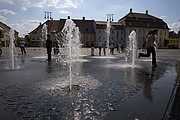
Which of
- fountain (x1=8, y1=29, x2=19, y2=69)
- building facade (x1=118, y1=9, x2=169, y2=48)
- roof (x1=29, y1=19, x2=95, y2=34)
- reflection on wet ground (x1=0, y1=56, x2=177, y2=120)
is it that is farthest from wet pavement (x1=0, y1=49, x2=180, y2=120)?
building facade (x1=118, y1=9, x2=169, y2=48)

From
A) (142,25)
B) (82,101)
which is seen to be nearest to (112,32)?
(142,25)

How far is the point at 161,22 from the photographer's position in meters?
96.4

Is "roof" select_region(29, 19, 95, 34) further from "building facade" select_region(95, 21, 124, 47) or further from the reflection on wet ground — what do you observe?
the reflection on wet ground

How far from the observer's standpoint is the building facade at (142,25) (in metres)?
88.1

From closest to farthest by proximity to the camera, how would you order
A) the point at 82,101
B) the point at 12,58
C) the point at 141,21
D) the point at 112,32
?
the point at 82,101
the point at 12,58
the point at 112,32
the point at 141,21

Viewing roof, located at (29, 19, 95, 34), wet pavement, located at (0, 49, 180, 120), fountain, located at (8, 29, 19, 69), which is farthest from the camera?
roof, located at (29, 19, 95, 34)

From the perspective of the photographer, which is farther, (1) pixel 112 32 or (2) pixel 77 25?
(1) pixel 112 32

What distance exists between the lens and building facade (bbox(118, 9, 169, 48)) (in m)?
88.1

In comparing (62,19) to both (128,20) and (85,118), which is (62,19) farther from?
(85,118)

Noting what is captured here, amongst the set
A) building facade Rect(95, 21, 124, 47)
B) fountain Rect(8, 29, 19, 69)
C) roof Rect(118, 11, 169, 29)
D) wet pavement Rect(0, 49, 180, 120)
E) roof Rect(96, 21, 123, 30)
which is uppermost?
roof Rect(118, 11, 169, 29)

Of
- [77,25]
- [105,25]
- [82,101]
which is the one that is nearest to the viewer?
[82,101]

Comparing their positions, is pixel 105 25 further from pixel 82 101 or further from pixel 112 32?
pixel 82 101

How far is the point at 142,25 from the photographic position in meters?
89.9

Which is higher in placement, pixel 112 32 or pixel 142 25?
pixel 142 25
